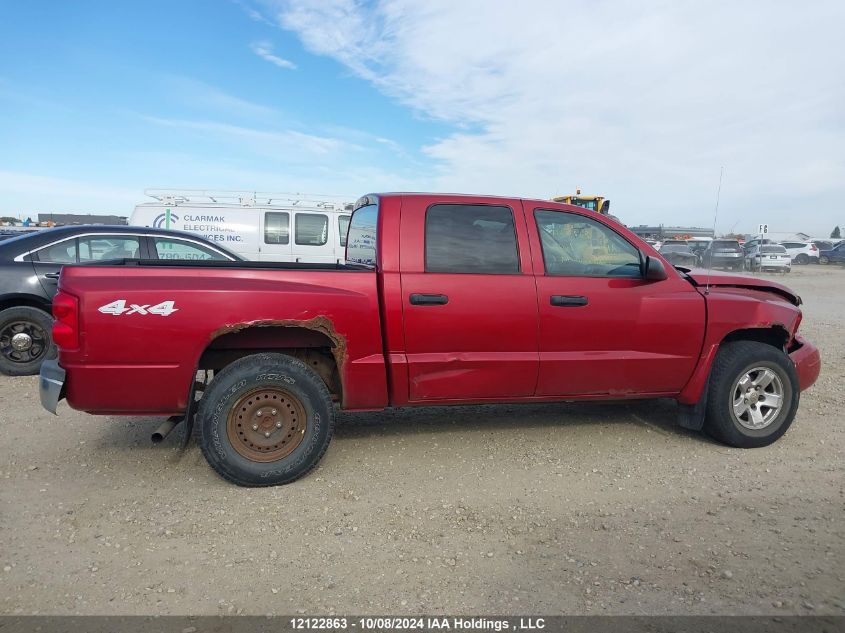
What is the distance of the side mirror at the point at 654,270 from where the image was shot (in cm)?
429

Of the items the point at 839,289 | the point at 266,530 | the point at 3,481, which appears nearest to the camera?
the point at 266,530

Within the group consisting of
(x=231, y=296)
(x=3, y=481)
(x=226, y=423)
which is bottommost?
(x=3, y=481)

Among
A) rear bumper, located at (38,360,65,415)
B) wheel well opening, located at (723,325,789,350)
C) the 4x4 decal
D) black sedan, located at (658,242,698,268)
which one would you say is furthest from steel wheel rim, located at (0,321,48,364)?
wheel well opening, located at (723,325,789,350)

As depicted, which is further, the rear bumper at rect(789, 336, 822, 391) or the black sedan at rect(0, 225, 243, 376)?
the black sedan at rect(0, 225, 243, 376)

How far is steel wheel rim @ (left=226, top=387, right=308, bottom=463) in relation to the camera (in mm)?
3875

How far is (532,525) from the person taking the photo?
3463 mm

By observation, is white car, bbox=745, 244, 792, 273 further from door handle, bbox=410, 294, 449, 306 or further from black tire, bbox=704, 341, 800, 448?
door handle, bbox=410, 294, 449, 306

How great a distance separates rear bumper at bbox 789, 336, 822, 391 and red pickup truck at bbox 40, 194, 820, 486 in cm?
4

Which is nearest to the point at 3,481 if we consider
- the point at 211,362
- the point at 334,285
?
the point at 211,362

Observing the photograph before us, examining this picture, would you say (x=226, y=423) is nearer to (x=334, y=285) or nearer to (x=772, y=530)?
(x=334, y=285)

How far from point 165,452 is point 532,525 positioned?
8.81 ft

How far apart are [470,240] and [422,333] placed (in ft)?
→ 2.42

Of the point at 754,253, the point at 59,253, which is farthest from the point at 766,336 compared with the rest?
the point at 754,253

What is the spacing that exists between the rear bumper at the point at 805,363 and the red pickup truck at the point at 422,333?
1.8 inches
